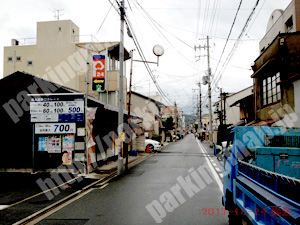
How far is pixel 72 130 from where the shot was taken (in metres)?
13.8

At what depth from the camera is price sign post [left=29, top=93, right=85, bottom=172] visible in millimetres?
13695

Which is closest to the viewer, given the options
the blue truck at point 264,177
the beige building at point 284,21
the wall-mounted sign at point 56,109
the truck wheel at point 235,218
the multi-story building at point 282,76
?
the blue truck at point 264,177

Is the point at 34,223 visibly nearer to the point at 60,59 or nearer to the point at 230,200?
the point at 230,200

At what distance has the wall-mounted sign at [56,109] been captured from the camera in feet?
44.9

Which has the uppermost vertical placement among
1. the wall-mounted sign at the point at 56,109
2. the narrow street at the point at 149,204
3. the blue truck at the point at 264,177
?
the wall-mounted sign at the point at 56,109

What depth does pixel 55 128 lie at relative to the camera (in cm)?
1386

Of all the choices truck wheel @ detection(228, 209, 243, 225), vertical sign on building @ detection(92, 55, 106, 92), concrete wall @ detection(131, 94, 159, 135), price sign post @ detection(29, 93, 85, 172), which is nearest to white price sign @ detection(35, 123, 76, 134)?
price sign post @ detection(29, 93, 85, 172)

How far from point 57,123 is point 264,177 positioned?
39.2ft

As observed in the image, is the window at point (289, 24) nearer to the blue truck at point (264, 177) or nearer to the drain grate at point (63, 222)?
the blue truck at point (264, 177)

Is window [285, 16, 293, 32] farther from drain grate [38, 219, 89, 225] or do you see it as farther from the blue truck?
drain grate [38, 219, 89, 225]

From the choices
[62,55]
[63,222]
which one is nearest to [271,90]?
[63,222]

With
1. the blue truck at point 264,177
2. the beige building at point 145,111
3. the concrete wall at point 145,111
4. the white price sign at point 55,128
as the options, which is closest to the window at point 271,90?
the blue truck at point 264,177

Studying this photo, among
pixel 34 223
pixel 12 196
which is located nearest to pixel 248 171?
pixel 34 223

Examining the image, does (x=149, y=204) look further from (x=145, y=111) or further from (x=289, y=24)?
(x=145, y=111)
